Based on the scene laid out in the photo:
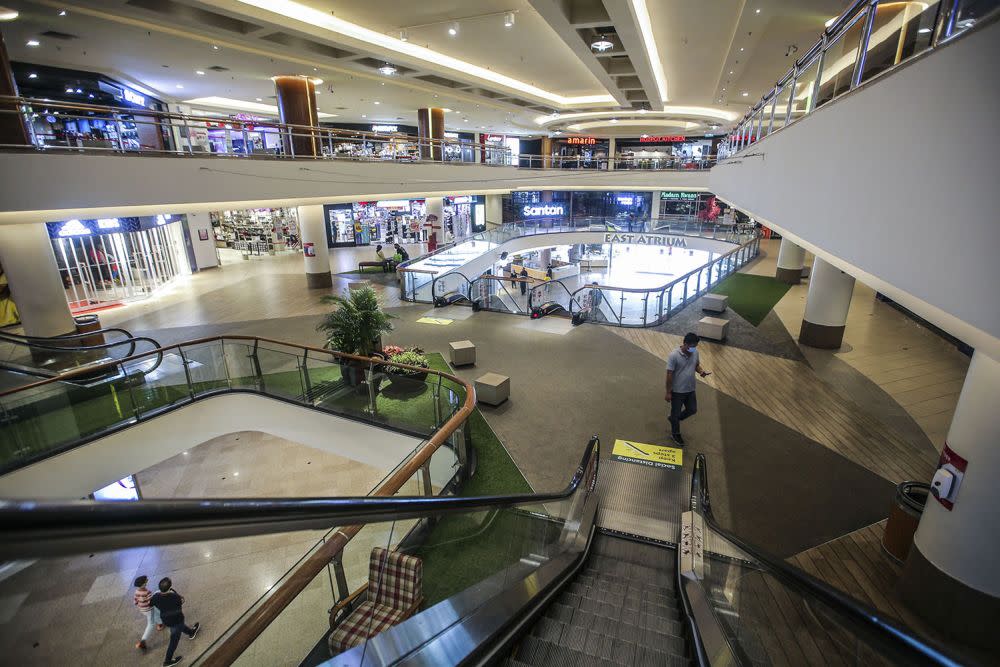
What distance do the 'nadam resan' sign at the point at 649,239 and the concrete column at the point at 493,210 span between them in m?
8.68

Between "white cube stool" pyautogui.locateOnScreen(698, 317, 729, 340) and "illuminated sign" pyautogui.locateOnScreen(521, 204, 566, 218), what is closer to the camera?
"white cube stool" pyautogui.locateOnScreen(698, 317, 729, 340)

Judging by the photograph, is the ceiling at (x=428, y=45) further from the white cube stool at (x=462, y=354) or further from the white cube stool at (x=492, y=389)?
the white cube stool at (x=492, y=389)

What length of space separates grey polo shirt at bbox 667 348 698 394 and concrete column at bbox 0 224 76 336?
11236mm

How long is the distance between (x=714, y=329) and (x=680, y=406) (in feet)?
14.5

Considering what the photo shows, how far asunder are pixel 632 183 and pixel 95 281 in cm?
2135

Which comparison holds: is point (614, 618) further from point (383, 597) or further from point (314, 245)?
point (314, 245)

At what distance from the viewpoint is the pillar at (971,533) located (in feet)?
10.9

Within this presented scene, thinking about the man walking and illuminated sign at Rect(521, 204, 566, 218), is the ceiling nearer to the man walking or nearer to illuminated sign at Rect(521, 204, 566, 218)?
the man walking

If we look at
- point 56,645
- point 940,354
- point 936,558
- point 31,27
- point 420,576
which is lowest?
point 940,354

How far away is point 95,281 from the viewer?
52.3ft

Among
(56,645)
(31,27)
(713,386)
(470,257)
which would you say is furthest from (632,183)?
(56,645)

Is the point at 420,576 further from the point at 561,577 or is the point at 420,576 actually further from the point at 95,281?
→ the point at 95,281

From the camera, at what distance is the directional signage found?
19.6ft

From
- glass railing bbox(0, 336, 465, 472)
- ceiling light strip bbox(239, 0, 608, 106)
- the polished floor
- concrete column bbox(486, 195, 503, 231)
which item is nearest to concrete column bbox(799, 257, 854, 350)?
the polished floor
